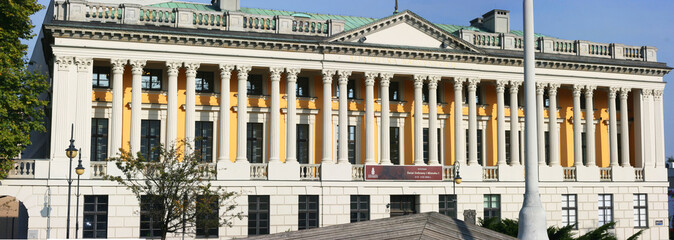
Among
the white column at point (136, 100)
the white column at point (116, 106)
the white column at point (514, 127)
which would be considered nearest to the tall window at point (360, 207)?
the white column at point (514, 127)

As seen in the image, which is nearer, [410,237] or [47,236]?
[410,237]

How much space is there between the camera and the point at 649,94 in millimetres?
54125

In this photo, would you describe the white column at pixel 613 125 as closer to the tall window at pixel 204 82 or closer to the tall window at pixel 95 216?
the tall window at pixel 204 82

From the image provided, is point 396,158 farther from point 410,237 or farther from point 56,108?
point 410,237

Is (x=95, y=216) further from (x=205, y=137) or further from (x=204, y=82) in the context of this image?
(x=204, y=82)

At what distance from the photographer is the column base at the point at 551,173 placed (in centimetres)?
5044

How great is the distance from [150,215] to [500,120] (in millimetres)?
23726

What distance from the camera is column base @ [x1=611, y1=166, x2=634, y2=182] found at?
52.6 metres

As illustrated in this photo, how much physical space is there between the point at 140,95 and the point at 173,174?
8.53 metres

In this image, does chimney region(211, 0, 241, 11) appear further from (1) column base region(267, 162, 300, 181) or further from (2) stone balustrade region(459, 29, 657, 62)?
(2) stone balustrade region(459, 29, 657, 62)

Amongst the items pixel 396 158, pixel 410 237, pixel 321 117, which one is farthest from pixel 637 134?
pixel 410 237

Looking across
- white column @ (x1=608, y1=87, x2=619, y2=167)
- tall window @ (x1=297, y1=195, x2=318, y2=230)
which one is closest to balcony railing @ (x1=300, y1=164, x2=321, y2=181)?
tall window @ (x1=297, y1=195, x2=318, y2=230)

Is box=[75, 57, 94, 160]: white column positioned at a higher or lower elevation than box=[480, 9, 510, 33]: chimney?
lower

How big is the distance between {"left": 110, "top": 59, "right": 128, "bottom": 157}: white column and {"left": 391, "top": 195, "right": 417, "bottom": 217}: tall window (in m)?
16.1
